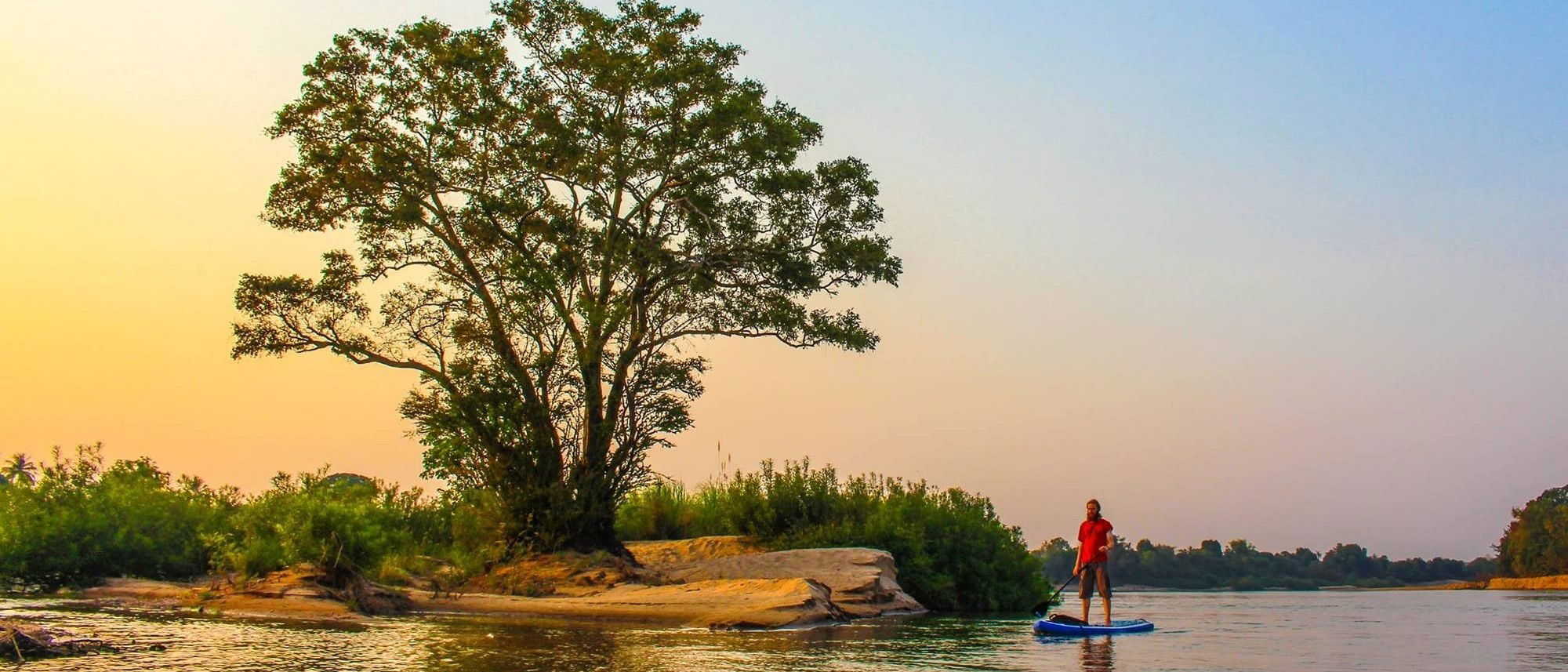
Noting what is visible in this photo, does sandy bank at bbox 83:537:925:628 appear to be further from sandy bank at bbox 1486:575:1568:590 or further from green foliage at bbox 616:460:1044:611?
sandy bank at bbox 1486:575:1568:590

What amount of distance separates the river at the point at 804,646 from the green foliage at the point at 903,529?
15.9 ft

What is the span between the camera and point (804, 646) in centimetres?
1358

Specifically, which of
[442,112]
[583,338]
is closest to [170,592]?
[583,338]

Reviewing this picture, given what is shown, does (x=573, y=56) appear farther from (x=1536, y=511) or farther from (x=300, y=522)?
(x=1536, y=511)

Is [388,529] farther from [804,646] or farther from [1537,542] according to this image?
[1537,542]

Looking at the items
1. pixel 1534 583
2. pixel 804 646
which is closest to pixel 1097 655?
pixel 804 646

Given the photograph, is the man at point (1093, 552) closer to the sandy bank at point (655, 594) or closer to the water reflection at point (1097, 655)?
the water reflection at point (1097, 655)

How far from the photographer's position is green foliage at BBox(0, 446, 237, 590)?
22844mm

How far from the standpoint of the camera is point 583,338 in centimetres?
2420

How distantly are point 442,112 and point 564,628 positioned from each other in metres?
13.2

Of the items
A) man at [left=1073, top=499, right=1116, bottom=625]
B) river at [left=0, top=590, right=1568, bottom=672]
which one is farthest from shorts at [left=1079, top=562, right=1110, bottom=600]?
river at [left=0, top=590, right=1568, bottom=672]

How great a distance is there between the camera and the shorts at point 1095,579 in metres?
17.4

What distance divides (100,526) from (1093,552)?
63.0ft

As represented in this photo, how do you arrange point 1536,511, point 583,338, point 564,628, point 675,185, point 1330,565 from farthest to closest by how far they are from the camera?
point 1536,511, point 1330,565, point 675,185, point 583,338, point 564,628
